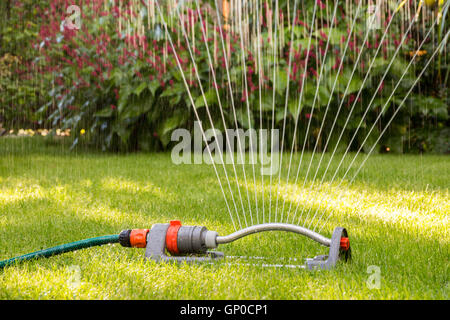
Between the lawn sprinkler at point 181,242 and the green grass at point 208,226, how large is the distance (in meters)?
0.04

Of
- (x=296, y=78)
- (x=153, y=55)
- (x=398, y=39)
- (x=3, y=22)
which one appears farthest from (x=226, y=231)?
(x=3, y=22)

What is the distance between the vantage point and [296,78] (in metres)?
5.11

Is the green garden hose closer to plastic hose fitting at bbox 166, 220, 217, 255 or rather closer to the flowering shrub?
plastic hose fitting at bbox 166, 220, 217, 255

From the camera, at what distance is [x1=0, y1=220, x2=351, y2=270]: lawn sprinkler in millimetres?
1710

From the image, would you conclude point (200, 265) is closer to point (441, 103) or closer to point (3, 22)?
point (441, 103)

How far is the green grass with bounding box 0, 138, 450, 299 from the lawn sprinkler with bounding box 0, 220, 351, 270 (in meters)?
0.04

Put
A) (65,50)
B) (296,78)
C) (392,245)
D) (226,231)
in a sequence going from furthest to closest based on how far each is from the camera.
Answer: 1. (65,50)
2. (296,78)
3. (226,231)
4. (392,245)

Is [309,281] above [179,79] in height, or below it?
below

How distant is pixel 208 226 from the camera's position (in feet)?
7.47

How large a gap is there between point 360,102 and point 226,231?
11.5 ft
